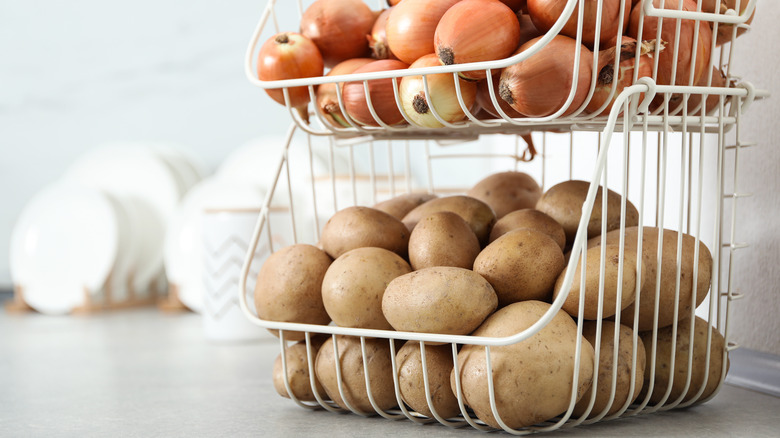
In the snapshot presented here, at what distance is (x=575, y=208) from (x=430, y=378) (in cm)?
21

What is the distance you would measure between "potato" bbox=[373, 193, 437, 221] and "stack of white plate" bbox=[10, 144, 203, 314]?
95 centimetres

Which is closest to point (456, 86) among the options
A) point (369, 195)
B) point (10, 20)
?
point (369, 195)

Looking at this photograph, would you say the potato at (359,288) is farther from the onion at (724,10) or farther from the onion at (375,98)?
the onion at (724,10)

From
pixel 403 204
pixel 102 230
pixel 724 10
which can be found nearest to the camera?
pixel 724 10

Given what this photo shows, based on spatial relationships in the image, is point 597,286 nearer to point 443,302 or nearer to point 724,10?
point 443,302

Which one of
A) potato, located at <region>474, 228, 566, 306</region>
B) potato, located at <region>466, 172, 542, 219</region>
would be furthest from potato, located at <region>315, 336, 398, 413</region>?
potato, located at <region>466, 172, 542, 219</region>

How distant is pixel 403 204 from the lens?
0.83 m

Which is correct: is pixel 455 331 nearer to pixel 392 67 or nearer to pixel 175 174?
pixel 392 67

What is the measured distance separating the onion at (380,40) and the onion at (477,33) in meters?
0.12

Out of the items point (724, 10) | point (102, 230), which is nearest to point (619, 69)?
point (724, 10)

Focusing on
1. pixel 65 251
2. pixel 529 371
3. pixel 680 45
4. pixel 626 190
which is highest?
pixel 680 45

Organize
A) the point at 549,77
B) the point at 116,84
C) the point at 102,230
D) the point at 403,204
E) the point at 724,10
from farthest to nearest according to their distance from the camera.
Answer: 1. the point at 116,84
2. the point at 102,230
3. the point at 403,204
4. the point at 724,10
5. the point at 549,77

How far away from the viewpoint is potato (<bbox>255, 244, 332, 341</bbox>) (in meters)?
0.70

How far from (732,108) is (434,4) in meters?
0.27
